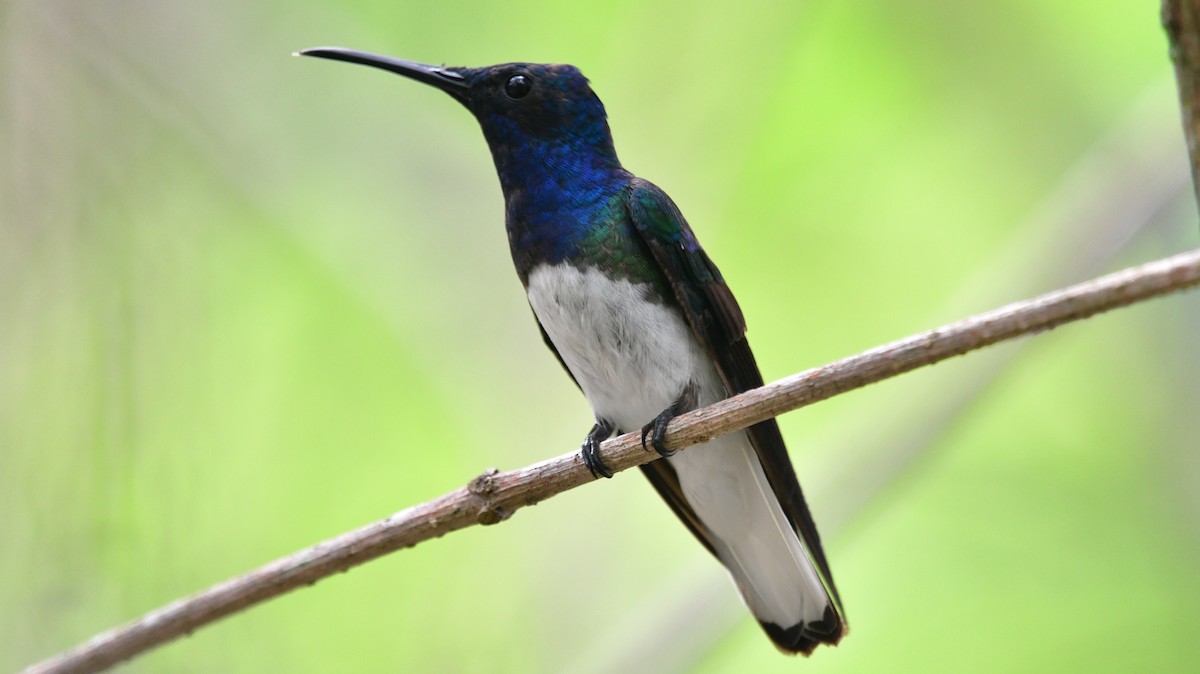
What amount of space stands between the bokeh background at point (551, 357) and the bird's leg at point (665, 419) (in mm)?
966

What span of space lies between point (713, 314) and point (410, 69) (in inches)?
46.2

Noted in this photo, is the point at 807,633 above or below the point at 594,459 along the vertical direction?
below

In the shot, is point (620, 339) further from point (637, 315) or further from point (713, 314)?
point (713, 314)

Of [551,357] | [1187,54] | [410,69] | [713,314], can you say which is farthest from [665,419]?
[551,357]

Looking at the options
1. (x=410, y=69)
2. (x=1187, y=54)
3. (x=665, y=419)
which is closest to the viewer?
(x=1187, y=54)

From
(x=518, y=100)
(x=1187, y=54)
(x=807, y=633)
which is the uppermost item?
(x=518, y=100)

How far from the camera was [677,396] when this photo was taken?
3.21 m

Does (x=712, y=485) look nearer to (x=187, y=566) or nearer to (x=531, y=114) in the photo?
(x=531, y=114)

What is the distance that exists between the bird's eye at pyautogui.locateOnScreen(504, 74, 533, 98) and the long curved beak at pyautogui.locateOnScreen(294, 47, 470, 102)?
12 cm

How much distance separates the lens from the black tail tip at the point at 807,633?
3.42m

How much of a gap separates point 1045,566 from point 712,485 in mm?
2698

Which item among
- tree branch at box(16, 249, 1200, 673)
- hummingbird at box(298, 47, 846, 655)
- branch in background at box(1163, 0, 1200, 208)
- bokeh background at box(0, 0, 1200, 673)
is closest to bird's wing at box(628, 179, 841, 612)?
hummingbird at box(298, 47, 846, 655)

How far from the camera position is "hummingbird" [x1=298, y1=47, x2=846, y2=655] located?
3.07 meters

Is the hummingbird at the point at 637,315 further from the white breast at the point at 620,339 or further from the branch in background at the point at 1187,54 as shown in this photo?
the branch in background at the point at 1187,54
